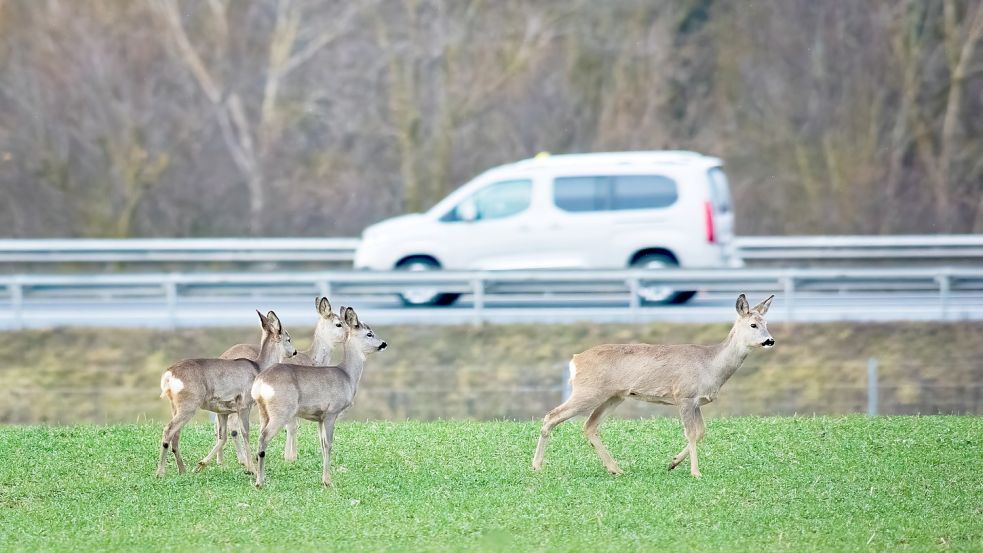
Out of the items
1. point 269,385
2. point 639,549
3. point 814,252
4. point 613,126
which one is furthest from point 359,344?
point 613,126

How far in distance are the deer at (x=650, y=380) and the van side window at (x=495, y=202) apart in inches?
416

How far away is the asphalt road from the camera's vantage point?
20.1 meters

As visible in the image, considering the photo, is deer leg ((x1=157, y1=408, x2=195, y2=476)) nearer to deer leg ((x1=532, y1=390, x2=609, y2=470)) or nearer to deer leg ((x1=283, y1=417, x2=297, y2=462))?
deer leg ((x1=283, y1=417, x2=297, y2=462))

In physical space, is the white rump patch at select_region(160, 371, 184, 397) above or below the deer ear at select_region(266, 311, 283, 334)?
below

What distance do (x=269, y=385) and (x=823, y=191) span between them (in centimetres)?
2595

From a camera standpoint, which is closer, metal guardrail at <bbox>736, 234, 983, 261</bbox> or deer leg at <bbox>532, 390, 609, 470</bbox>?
deer leg at <bbox>532, 390, 609, 470</bbox>

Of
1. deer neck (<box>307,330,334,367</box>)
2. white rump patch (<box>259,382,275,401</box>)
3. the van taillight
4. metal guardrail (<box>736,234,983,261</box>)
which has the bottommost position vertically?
white rump patch (<box>259,382,275,401</box>)

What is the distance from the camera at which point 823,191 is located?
34938 mm

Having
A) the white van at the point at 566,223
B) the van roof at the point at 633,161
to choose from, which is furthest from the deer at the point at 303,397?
the van roof at the point at 633,161

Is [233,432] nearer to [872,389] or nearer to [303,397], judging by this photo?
[303,397]

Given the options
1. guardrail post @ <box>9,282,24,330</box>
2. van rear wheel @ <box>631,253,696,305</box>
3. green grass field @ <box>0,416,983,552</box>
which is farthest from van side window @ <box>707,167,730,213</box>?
guardrail post @ <box>9,282,24,330</box>

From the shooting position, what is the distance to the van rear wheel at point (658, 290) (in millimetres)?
21328

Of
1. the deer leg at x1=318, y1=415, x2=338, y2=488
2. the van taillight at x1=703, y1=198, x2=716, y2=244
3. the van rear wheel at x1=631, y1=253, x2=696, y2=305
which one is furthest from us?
the van taillight at x1=703, y1=198, x2=716, y2=244

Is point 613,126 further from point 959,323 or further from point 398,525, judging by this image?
point 398,525
